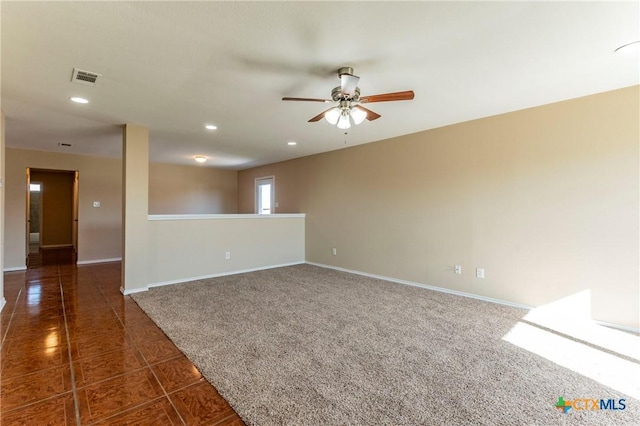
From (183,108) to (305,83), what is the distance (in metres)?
1.62

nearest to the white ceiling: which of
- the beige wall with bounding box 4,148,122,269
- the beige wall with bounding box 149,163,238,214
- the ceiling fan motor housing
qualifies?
the ceiling fan motor housing

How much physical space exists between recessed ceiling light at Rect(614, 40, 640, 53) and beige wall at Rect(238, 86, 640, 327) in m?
0.93

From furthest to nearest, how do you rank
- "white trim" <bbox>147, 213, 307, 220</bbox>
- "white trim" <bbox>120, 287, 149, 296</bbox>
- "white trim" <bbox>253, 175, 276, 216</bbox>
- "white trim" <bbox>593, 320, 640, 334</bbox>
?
"white trim" <bbox>253, 175, 276, 216</bbox>, "white trim" <bbox>147, 213, 307, 220</bbox>, "white trim" <bbox>120, 287, 149, 296</bbox>, "white trim" <bbox>593, 320, 640, 334</bbox>

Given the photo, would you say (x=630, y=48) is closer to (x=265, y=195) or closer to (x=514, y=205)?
(x=514, y=205)

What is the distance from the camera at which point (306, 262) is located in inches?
246

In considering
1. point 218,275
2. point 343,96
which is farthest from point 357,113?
point 218,275

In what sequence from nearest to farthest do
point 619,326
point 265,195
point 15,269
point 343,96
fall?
point 343,96
point 619,326
point 15,269
point 265,195

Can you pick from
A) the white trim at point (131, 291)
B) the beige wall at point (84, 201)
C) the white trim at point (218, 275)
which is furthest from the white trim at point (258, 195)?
the white trim at point (131, 291)

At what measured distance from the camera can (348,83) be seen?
7.21 feet

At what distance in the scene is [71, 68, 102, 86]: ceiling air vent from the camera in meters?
2.43

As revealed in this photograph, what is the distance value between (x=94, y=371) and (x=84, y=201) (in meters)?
5.43

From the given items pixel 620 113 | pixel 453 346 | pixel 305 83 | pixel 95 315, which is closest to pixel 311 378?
pixel 453 346

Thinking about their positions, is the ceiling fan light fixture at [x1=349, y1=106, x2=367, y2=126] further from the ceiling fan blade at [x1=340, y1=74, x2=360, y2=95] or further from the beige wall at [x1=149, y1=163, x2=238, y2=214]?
the beige wall at [x1=149, y1=163, x2=238, y2=214]

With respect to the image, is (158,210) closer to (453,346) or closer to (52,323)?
(52,323)
